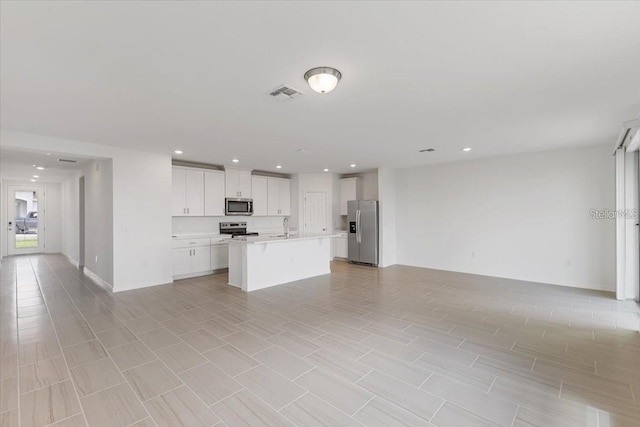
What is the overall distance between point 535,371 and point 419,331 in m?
1.10

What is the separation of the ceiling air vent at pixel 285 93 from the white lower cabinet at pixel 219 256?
4.71 m

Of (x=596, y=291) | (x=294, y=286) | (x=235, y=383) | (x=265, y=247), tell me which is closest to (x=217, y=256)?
(x=265, y=247)

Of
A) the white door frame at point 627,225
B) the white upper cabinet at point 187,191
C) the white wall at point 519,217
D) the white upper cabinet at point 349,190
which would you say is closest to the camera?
the white door frame at point 627,225

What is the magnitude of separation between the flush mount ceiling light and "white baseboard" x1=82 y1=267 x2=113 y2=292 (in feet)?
16.7

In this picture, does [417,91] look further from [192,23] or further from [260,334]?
[260,334]

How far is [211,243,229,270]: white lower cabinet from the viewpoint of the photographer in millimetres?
6590

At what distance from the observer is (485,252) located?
245 inches

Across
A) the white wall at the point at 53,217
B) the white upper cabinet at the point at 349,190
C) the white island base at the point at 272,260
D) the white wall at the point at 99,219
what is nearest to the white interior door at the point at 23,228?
the white wall at the point at 53,217

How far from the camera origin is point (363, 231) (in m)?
7.57

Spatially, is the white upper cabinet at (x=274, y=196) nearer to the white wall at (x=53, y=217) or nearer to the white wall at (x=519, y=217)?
the white wall at (x=519, y=217)

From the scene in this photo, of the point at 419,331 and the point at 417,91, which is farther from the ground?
the point at 417,91

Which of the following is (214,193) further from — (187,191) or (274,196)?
(274,196)

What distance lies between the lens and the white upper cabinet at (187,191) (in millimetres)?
6133

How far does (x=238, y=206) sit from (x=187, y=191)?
129 centimetres
